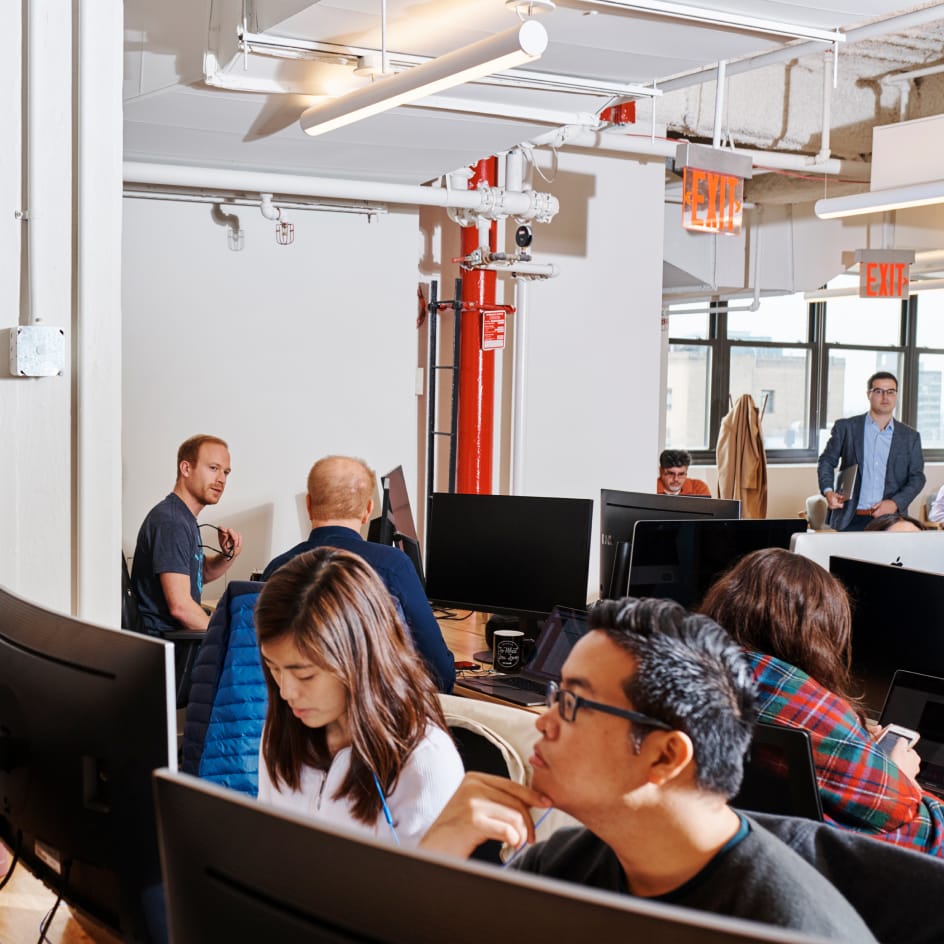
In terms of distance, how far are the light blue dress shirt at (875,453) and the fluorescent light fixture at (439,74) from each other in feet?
14.2

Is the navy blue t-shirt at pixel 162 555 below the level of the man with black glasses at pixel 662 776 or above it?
below

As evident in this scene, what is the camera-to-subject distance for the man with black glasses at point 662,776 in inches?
41.3

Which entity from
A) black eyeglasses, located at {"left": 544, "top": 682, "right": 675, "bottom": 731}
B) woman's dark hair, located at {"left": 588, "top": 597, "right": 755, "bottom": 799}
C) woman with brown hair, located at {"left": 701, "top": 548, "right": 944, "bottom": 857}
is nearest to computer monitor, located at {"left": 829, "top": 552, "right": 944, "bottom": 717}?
woman with brown hair, located at {"left": 701, "top": 548, "right": 944, "bottom": 857}

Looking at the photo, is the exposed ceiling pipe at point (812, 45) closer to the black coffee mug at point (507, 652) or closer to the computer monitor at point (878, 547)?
the computer monitor at point (878, 547)

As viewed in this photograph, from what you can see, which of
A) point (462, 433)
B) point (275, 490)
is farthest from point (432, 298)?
point (275, 490)

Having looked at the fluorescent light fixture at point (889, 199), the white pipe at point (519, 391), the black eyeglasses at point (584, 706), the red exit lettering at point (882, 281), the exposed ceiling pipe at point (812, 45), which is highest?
the exposed ceiling pipe at point (812, 45)

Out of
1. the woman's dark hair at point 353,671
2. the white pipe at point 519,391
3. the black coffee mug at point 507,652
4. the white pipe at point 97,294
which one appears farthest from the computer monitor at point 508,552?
the white pipe at point 519,391

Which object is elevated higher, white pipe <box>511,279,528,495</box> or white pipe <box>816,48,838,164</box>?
white pipe <box>816,48,838,164</box>

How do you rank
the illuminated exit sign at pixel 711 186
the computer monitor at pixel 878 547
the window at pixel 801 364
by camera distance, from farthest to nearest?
the window at pixel 801 364, the illuminated exit sign at pixel 711 186, the computer monitor at pixel 878 547

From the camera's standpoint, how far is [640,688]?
1.14m

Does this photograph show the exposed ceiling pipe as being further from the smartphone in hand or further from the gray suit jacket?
the smartphone in hand

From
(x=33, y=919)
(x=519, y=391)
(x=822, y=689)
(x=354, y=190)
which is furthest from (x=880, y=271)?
(x=33, y=919)

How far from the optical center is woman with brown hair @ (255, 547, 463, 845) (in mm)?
1690

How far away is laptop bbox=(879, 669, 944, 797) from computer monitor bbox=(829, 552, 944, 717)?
0.16m
